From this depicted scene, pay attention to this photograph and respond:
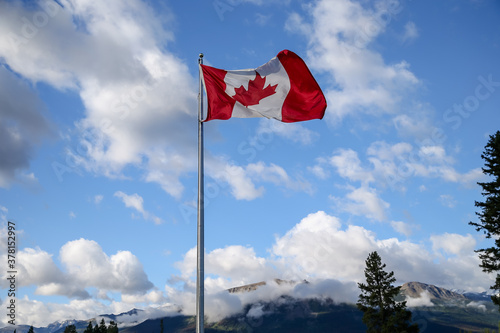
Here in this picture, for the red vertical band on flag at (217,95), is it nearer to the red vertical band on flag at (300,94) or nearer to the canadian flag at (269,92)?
the canadian flag at (269,92)

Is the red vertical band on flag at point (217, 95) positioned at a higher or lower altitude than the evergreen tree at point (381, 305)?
higher

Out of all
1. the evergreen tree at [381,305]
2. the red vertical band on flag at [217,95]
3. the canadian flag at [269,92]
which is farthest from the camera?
the evergreen tree at [381,305]

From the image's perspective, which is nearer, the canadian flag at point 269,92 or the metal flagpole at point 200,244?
the metal flagpole at point 200,244

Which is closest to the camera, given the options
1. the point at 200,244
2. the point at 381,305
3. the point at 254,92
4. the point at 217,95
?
the point at 200,244

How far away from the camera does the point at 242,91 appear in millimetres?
17953

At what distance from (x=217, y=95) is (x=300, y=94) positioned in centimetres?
370

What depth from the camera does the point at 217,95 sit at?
17.7m

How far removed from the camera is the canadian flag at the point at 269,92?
17781 millimetres

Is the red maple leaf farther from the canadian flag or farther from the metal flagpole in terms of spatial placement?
the metal flagpole

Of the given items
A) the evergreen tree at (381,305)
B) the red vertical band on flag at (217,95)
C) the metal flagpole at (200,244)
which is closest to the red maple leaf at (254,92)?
the red vertical band on flag at (217,95)

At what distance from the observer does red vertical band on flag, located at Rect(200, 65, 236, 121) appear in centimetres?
1753

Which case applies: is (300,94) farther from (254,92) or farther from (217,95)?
(217,95)

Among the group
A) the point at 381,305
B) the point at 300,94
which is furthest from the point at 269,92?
the point at 381,305

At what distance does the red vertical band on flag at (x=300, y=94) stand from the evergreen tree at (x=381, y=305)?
143 ft
